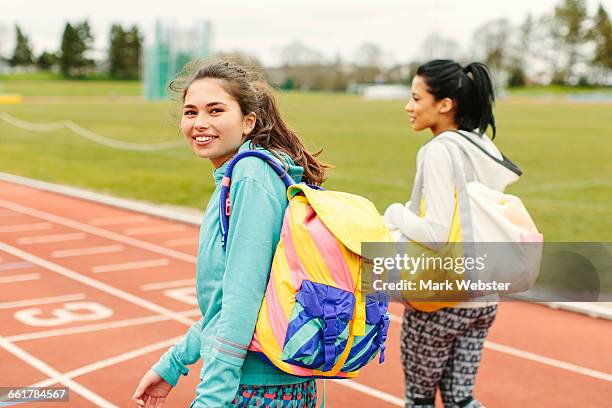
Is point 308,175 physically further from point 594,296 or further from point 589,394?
point 594,296

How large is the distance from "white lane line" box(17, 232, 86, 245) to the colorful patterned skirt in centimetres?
685

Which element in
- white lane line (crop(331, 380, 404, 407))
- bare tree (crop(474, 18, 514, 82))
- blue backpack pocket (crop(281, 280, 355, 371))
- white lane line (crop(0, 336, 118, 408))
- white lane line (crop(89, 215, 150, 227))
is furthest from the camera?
bare tree (crop(474, 18, 514, 82))

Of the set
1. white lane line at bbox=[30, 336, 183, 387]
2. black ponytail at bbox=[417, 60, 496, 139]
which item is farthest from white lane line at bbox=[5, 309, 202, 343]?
black ponytail at bbox=[417, 60, 496, 139]

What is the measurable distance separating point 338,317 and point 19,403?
3.03 m

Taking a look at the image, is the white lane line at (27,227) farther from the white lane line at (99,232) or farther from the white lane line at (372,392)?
the white lane line at (372,392)

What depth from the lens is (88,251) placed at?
312 inches

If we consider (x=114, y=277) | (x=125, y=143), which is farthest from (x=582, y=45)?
(x=114, y=277)

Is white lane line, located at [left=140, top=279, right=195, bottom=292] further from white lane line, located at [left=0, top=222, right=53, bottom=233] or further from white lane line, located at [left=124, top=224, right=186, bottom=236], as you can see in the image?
white lane line, located at [left=0, top=222, right=53, bottom=233]

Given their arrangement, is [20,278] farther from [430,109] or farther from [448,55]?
[448,55]

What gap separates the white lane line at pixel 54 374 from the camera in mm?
4293

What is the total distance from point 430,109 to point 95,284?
4369 mm

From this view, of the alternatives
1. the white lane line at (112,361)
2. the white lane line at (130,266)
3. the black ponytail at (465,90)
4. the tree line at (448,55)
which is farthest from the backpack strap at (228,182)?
the tree line at (448,55)

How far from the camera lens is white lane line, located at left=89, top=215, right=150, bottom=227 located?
948 centimetres

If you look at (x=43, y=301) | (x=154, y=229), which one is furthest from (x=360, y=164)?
(x=43, y=301)
